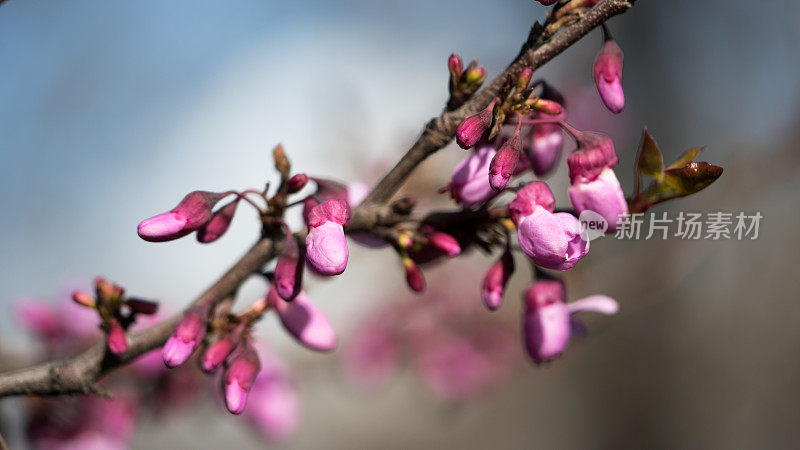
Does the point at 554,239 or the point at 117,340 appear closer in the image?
the point at 554,239

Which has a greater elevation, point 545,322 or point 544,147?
point 544,147

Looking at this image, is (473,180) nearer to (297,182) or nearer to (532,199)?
(532,199)

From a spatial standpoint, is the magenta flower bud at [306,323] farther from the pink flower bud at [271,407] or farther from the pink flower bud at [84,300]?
the pink flower bud at [271,407]

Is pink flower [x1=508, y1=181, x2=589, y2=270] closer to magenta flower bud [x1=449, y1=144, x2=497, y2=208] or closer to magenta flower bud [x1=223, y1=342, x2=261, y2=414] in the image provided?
magenta flower bud [x1=449, y1=144, x2=497, y2=208]

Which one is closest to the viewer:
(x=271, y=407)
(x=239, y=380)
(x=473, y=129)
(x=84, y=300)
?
(x=473, y=129)

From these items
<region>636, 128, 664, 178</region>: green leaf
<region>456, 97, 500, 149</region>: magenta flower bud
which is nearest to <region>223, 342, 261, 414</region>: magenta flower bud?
<region>456, 97, 500, 149</region>: magenta flower bud

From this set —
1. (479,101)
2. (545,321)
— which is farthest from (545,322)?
(479,101)
